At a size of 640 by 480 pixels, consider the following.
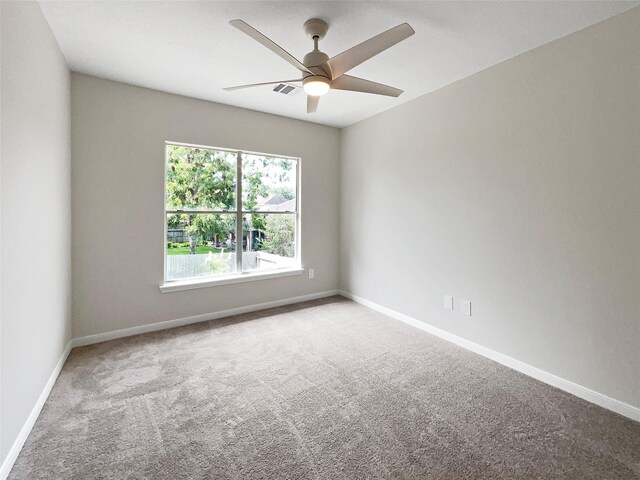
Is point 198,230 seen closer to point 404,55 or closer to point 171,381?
point 171,381

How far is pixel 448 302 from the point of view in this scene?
3191mm

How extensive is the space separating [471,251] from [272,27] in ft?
8.39

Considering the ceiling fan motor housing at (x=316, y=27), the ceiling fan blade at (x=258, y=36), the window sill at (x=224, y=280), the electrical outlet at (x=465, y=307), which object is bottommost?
the electrical outlet at (x=465, y=307)

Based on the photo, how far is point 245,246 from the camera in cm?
406

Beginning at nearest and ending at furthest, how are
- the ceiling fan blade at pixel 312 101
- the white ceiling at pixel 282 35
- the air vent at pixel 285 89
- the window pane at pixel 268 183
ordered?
the white ceiling at pixel 282 35 < the ceiling fan blade at pixel 312 101 < the air vent at pixel 285 89 < the window pane at pixel 268 183

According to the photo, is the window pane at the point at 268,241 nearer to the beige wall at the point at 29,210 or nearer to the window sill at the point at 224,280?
the window sill at the point at 224,280

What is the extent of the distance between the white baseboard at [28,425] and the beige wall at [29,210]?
0.04 metres

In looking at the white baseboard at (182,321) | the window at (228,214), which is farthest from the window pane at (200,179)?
the white baseboard at (182,321)

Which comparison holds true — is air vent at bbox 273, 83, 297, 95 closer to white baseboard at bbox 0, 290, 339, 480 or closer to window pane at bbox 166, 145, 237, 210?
window pane at bbox 166, 145, 237, 210

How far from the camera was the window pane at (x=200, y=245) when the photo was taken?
3.54 meters

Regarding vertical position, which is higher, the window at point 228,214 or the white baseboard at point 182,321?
the window at point 228,214

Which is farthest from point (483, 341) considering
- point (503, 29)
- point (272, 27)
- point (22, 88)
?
point (22, 88)

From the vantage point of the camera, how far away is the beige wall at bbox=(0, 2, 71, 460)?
155 cm

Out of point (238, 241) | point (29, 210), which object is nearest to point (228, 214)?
point (238, 241)
